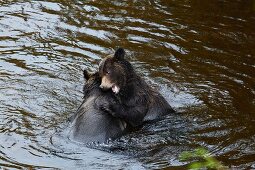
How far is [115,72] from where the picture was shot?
29.4ft

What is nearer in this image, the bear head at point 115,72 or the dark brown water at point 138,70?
the dark brown water at point 138,70

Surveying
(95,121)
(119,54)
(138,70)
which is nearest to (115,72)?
(119,54)

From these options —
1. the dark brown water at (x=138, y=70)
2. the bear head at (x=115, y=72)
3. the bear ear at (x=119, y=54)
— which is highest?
the bear ear at (x=119, y=54)

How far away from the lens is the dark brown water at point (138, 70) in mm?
7965

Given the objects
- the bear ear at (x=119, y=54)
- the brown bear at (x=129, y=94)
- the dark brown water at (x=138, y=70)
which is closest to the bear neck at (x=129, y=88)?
the brown bear at (x=129, y=94)

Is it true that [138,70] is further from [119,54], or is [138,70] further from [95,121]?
[95,121]

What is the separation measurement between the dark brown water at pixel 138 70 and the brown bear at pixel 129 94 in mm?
209

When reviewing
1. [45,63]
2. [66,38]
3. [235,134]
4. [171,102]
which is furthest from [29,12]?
[235,134]

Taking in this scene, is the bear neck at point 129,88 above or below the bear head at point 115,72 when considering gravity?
below

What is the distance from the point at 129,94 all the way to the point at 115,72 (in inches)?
14.5

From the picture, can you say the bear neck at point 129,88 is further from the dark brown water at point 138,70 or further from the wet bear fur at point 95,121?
the dark brown water at point 138,70

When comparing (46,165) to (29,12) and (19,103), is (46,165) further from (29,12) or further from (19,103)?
(29,12)

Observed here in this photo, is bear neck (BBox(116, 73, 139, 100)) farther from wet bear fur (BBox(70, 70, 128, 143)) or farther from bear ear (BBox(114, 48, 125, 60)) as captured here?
bear ear (BBox(114, 48, 125, 60))

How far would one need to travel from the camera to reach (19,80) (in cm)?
1023
